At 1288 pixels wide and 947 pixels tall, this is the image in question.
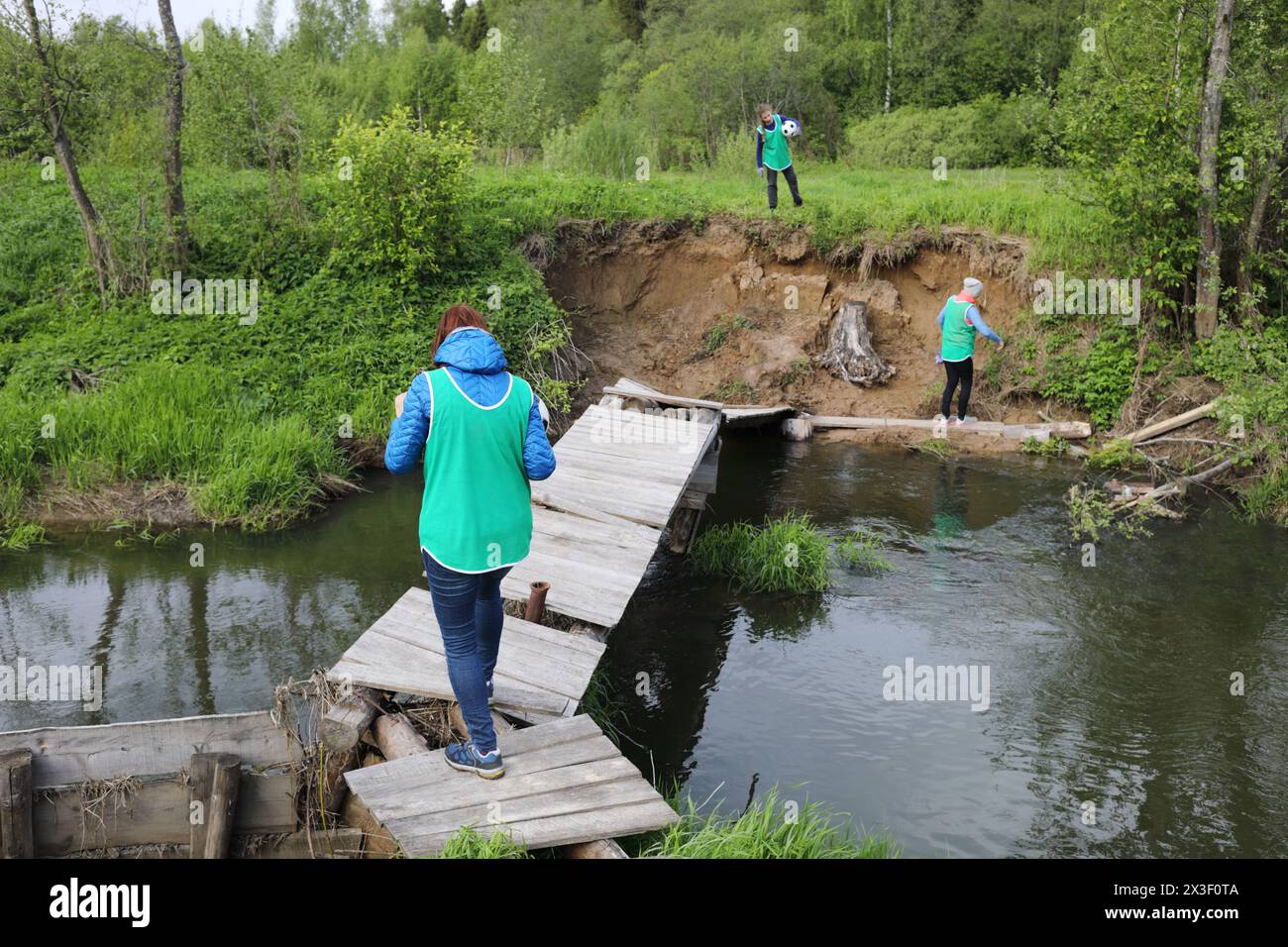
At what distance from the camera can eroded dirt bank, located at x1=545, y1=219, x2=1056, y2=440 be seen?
14.6 meters

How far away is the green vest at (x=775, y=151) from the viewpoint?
15.2 meters

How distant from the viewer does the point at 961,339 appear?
41.3 ft

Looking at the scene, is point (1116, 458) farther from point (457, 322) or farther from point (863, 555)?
point (457, 322)

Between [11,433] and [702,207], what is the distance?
386 inches

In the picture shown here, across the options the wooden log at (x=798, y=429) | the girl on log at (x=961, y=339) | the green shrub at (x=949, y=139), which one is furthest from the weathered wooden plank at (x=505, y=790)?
the green shrub at (x=949, y=139)

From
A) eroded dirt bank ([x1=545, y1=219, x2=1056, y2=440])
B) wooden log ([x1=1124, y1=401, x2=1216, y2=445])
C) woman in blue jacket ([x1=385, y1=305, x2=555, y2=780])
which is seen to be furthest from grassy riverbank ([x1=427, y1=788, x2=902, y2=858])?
eroded dirt bank ([x1=545, y1=219, x2=1056, y2=440])

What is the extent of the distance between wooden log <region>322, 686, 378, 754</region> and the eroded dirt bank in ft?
29.6

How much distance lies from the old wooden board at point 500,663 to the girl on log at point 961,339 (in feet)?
25.1

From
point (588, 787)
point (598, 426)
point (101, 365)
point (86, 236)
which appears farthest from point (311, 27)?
point (588, 787)

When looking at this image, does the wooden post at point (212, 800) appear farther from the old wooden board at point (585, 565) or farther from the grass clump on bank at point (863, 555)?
the grass clump on bank at point (863, 555)

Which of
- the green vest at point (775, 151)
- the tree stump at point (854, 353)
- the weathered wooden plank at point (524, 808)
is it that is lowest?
the weathered wooden plank at point (524, 808)
